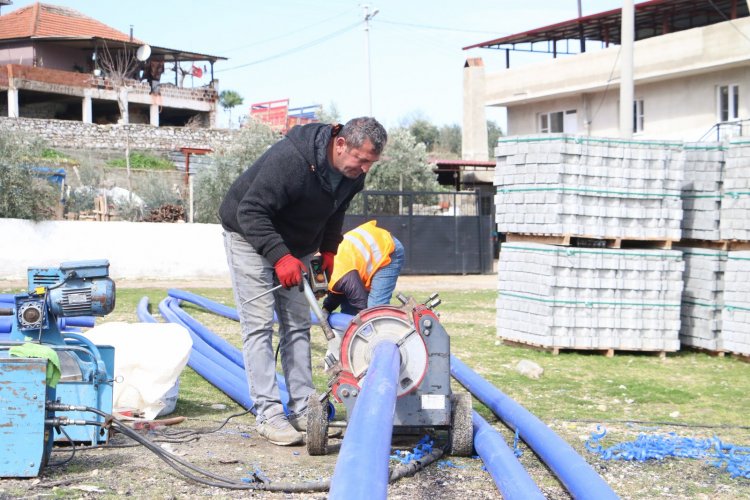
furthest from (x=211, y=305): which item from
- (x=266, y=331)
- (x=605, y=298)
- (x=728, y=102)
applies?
(x=728, y=102)

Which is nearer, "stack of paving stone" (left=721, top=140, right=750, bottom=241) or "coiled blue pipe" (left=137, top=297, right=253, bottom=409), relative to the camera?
"coiled blue pipe" (left=137, top=297, right=253, bottom=409)

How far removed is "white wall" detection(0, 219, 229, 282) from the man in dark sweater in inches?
556

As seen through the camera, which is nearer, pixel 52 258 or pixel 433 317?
pixel 433 317

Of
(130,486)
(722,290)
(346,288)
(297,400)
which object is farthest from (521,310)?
(130,486)

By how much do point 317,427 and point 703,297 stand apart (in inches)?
248

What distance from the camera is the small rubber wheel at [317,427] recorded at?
187 inches

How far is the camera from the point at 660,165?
31.5 feet

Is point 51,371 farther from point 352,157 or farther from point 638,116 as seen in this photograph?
point 638,116

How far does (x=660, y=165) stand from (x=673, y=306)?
1.54 meters

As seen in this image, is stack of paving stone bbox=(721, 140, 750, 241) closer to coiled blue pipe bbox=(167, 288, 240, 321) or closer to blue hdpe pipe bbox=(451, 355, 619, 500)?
blue hdpe pipe bbox=(451, 355, 619, 500)

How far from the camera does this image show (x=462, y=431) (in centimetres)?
479

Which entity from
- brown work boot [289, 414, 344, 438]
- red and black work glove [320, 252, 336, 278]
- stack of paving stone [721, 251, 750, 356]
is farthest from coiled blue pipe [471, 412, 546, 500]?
stack of paving stone [721, 251, 750, 356]

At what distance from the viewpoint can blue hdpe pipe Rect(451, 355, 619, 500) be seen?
12.3 feet

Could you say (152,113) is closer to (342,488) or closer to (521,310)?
(521,310)
